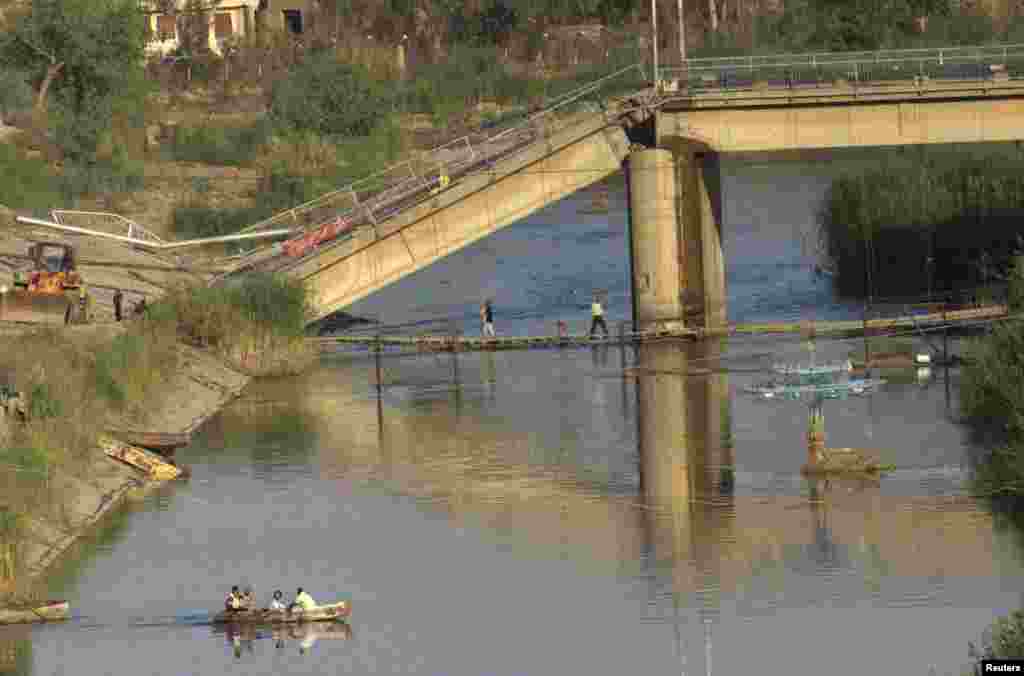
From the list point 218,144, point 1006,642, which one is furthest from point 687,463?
point 218,144

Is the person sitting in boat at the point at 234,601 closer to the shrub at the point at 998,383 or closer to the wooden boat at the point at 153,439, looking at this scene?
the wooden boat at the point at 153,439

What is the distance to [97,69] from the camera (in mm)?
111688

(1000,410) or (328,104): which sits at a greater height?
(328,104)

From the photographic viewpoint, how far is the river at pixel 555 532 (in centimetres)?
4228

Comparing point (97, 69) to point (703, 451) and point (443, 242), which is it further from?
point (703, 451)

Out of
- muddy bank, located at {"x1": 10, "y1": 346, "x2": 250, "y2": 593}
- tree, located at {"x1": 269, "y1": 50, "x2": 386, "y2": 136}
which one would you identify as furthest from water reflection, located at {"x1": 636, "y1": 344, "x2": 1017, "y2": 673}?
tree, located at {"x1": 269, "y1": 50, "x2": 386, "y2": 136}

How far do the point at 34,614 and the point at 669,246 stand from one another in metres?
36.3

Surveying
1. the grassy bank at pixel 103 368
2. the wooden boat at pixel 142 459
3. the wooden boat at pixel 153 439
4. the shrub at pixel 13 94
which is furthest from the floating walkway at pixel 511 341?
the shrub at pixel 13 94

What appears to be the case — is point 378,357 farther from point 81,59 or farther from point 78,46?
point 81,59

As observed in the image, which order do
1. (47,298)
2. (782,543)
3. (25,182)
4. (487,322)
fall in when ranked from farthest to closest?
(25,182) → (487,322) → (47,298) → (782,543)

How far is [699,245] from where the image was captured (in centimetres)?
7950

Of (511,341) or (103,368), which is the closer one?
(103,368)

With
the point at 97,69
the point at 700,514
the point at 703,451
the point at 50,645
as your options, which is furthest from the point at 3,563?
the point at 97,69

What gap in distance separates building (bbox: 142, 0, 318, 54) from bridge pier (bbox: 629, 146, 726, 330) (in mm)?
74764
